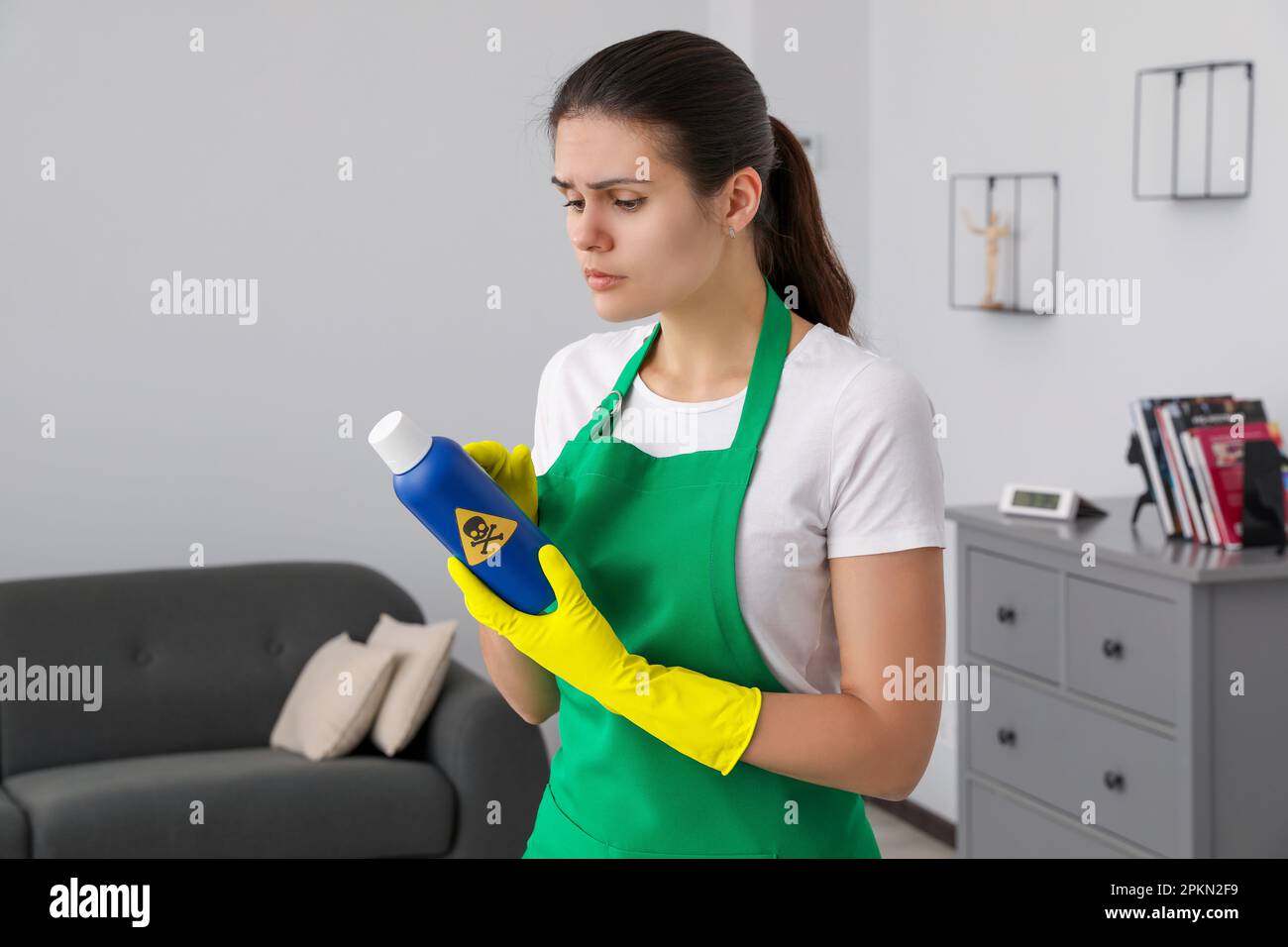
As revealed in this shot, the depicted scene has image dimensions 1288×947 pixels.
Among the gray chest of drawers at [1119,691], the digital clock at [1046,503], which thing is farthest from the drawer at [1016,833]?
the digital clock at [1046,503]

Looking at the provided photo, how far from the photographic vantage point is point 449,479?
107 centimetres

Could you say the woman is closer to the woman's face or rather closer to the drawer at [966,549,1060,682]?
the woman's face

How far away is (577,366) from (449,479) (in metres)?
0.32

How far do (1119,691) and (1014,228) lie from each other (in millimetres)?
1407

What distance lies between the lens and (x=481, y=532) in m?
1.11

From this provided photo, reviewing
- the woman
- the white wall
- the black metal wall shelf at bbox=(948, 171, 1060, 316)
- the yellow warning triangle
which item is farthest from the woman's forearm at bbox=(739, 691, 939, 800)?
the black metal wall shelf at bbox=(948, 171, 1060, 316)

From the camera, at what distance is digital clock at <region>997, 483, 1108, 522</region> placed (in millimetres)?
2844

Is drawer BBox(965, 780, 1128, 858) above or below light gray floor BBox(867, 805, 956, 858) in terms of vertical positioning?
above

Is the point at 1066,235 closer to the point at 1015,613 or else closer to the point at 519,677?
the point at 1015,613

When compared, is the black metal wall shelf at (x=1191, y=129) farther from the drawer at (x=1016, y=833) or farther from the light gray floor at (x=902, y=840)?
the light gray floor at (x=902, y=840)

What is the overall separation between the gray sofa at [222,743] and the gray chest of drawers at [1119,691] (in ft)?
3.36

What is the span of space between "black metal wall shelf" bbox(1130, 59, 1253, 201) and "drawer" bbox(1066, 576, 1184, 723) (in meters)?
0.90

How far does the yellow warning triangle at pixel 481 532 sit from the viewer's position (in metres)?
1.09
